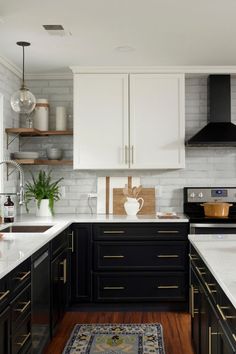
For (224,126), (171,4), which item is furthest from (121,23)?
(224,126)

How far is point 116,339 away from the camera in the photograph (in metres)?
3.70

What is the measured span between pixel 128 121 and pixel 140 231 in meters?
1.14

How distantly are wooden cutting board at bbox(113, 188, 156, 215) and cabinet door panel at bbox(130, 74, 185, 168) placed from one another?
43cm

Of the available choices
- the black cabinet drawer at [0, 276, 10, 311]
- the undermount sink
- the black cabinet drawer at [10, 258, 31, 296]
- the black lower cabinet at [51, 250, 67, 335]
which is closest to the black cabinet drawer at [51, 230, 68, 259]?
the black lower cabinet at [51, 250, 67, 335]

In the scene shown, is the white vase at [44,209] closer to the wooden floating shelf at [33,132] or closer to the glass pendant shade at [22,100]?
the wooden floating shelf at [33,132]

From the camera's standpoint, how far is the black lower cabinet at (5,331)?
2.14m

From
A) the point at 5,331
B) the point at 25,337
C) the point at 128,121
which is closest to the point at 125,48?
the point at 128,121

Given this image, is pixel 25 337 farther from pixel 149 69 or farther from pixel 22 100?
pixel 149 69

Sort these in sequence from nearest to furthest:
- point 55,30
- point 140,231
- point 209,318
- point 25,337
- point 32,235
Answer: point 209,318 < point 25,337 < point 32,235 < point 55,30 < point 140,231

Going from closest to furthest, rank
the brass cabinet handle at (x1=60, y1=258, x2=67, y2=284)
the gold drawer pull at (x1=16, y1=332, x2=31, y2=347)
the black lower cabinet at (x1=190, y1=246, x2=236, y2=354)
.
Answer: the black lower cabinet at (x1=190, y1=246, x2=236, y2=354)
the gold drawer pull at (x1=16, y1=332, x2=31, y2=347)
the brass cabinet handle at (x1=60, y1=258, x2=67, y2=284)

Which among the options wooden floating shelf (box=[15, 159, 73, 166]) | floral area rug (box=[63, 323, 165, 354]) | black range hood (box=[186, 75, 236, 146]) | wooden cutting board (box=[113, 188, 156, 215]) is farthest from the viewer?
wooden cutting board (box=[113, 188, 156, 215])

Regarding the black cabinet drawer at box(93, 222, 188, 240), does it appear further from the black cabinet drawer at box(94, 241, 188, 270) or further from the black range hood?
the black range hood

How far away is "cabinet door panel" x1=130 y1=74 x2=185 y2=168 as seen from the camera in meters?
4.79

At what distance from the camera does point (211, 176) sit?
5102mm
